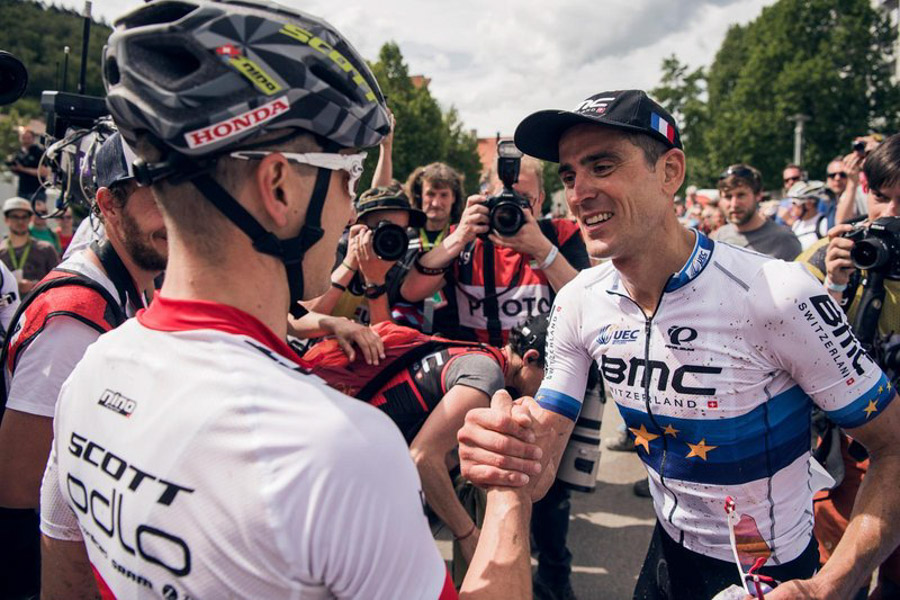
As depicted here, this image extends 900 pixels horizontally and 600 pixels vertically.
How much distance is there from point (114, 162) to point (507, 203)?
1.97 metres

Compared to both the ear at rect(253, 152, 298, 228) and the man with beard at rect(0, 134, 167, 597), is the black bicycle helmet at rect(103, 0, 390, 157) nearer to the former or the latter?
the ear at rect(253, 152, 298, 228)

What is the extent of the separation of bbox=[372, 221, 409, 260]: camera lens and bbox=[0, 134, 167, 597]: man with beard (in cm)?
132

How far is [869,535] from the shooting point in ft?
5.44

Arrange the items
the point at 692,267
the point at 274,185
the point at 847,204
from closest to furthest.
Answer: the point at 274,185 → the point at 692,267 → the point at 847,204

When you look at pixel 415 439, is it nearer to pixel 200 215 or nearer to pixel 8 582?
pixel 8 582

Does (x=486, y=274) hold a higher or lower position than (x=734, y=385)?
→ lower

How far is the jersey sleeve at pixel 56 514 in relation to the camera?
1.42 meters

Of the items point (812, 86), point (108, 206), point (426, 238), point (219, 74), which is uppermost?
point (812, 86)

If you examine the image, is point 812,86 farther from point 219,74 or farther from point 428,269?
point 219,74

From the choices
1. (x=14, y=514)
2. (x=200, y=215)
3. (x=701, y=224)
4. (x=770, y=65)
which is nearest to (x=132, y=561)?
(x=200, y=215)

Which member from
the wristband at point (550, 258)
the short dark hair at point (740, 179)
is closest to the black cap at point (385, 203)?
the wristband at point (550, 258)

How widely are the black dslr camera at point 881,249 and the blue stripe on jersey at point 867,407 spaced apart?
1026 millimetres

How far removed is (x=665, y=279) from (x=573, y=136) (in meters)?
0.61

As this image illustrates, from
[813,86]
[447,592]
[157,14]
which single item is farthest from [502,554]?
[813,86]
